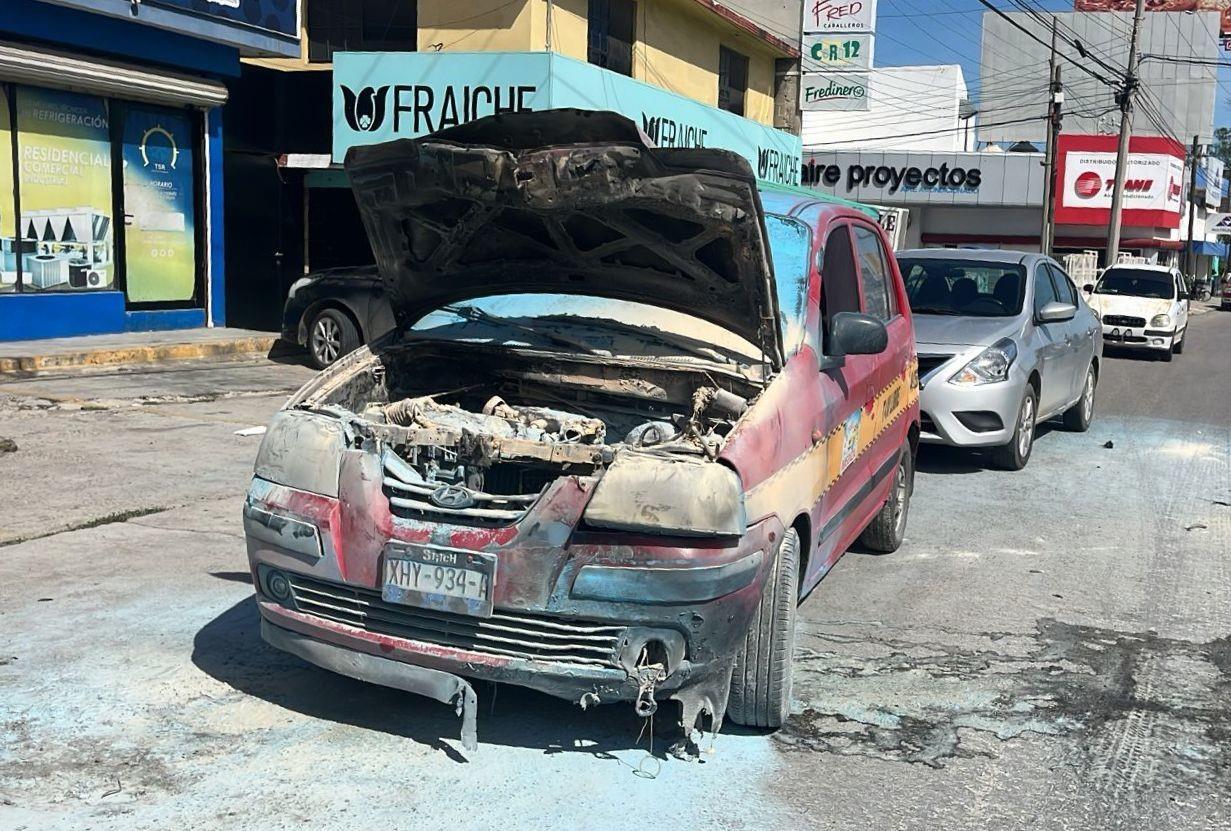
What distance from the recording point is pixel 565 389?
530 cm

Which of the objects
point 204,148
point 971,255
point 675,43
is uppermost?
point 675,43

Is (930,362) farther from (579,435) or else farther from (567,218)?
(579,435)

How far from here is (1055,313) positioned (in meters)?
9.79

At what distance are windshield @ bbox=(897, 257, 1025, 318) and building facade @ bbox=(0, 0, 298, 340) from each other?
9.31 meters

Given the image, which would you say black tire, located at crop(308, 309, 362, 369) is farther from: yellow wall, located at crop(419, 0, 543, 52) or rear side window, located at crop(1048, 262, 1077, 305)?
rear side window, located at crop(1048, 262, 1077, 305)

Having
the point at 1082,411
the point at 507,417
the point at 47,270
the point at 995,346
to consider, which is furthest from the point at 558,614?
the point at 47,270

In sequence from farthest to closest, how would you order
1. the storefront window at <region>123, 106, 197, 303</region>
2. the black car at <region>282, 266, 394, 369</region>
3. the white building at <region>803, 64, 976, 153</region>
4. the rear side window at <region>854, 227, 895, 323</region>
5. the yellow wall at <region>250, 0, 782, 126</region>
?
the white building at <region>803, 64, 976, 153</region> → the yellow wall at <region>250, 0, 782, 126</region> → the storefront window at <region>123, 106, 197, 303</region> → the black car at <region>282, 266, 394, 369</region> → the rear side window at <region>854, 227, 895, 323</region>

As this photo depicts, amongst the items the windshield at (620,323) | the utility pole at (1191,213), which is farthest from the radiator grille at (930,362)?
the utility pole at (1191,213)

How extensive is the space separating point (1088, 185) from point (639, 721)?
47210 millimetres

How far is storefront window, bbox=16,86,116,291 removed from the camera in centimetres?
1375

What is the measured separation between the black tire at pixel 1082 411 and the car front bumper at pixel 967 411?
2.72 meters

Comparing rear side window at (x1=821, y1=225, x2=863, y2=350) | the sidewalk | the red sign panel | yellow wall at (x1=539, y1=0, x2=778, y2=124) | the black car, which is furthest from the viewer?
the red sign panel

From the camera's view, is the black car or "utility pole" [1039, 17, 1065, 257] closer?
the black car

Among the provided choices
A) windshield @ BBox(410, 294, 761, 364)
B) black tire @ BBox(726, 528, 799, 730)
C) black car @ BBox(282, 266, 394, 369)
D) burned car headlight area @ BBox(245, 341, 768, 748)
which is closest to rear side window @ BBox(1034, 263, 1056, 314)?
windshield @ BBox(410, 294, 761, 364)
